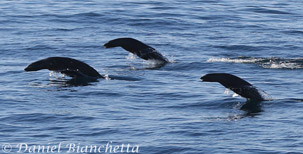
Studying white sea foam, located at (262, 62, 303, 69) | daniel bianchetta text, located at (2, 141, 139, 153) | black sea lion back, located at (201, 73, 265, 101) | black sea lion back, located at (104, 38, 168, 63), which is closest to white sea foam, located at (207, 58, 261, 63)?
white sea foam, located at (262, 62, 303, 69)

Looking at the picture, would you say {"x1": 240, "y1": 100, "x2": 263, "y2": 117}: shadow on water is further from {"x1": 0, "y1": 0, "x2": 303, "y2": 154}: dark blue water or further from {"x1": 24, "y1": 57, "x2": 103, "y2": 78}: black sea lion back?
{"x1": 24, "y1": 57, "x2": 103, "y2": 78}: black sea lion back

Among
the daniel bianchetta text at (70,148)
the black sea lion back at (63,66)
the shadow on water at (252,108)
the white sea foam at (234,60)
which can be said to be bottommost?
the daniel bianchetta text at (70,148)

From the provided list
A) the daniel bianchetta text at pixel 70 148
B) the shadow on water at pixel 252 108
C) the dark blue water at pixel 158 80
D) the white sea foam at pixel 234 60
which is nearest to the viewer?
the daniel bianchetta text at pixel 70 148

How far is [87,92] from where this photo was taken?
2428cm

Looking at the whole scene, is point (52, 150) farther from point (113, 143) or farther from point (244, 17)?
point (244, 17)

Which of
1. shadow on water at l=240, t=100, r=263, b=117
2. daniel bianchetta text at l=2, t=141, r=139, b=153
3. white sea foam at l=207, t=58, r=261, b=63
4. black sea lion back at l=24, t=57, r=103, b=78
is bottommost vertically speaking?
daniel bianchetta text at l=2, t=141, r=139, b=153

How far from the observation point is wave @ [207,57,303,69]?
28689mm

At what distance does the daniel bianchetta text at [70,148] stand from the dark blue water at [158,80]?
0.16 metres

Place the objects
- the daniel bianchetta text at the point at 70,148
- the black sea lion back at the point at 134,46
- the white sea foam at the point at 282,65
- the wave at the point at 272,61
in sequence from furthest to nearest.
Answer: the black sea lion back at the point at 134,46, the wave at the point at 272,61, the white sea foam at the point at 282,65, the daniel bianchetta text at the point at 70,148

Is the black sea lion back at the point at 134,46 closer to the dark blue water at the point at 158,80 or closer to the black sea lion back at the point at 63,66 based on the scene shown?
the dark blue water at the point at 158,80

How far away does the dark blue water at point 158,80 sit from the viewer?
62.8 feet

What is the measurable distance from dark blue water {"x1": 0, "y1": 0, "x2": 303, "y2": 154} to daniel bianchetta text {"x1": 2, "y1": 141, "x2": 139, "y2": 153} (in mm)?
161

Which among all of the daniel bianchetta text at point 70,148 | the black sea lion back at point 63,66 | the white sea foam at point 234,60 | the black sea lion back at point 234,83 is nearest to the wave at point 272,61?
the white sea foam at point 234,60

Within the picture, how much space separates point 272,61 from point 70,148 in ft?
43.4
